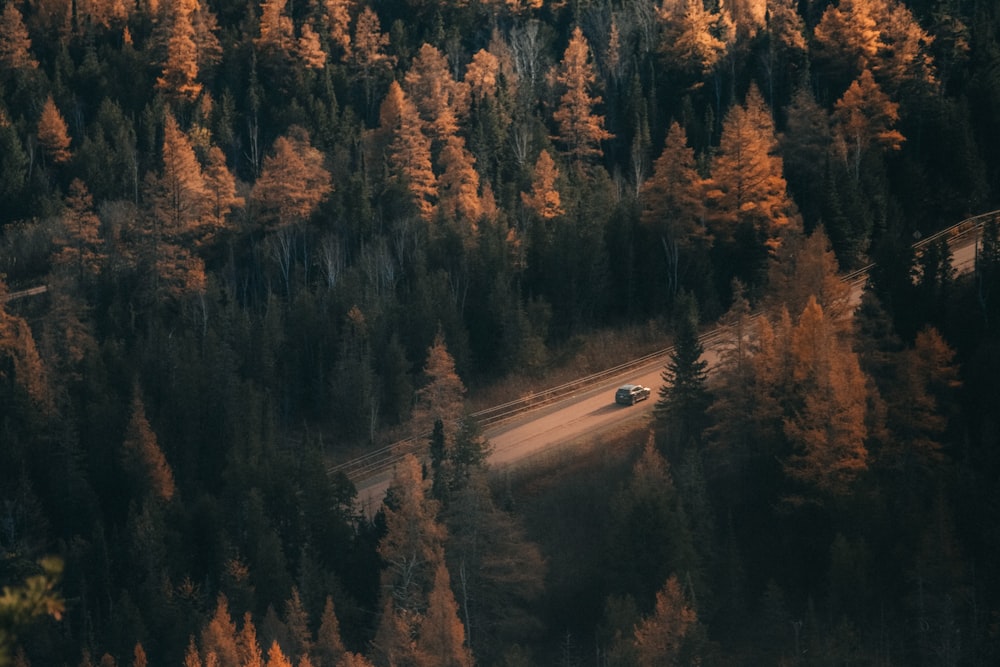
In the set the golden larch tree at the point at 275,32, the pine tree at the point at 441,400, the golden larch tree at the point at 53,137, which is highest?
the golden larch tree at the point at 275,32

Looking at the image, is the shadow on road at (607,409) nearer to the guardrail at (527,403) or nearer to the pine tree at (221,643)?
the guardrail at (527,403)

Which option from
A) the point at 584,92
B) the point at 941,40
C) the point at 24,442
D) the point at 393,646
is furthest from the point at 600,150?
the point at 393,646

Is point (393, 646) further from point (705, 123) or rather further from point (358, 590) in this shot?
point (705, 123)

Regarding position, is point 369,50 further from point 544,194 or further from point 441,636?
point 441,636

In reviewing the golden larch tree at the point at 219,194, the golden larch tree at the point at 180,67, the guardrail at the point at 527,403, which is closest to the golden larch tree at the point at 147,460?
the guardrail at the point at 527,403

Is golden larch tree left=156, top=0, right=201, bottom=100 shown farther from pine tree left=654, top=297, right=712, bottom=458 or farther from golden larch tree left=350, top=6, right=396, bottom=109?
Result: pine tree left=654, top=297, right=712, bottom=458

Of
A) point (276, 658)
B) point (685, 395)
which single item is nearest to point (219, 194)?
point (685, 395)

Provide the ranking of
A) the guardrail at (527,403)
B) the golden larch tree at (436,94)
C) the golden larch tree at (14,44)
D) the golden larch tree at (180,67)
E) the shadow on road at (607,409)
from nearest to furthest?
the shadow on road at (607,409) < the guardrail at (527,403) < the golden larch tree at (436,94) < the golden larch tree at (180,67) < the golden larch tree at (14,44)

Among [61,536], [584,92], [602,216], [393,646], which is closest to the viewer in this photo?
[393,646]
